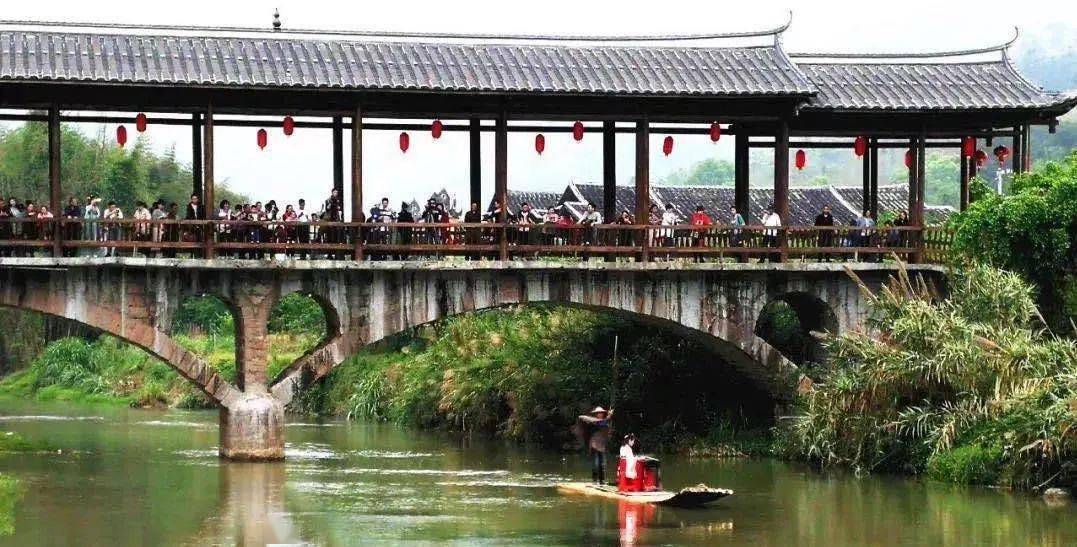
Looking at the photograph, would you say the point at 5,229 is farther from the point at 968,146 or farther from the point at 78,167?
the point at 78,167

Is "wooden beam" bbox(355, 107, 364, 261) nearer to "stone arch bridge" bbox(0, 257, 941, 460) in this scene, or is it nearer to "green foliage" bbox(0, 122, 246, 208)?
"stone arch bridge" bbox(0, 257, 941, 460)

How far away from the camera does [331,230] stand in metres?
26.9

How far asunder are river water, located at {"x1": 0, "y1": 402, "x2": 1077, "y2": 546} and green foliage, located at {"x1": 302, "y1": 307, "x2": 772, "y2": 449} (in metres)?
1.14

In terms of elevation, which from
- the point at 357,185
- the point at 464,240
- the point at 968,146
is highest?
the point at 968,146

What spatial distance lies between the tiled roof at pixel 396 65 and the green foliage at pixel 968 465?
6.03 m

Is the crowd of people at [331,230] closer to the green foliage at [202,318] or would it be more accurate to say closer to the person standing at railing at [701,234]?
the person standing at railing at [701,234]

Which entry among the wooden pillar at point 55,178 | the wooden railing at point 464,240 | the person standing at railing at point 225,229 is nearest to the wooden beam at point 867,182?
the wooden railing at point 464,240

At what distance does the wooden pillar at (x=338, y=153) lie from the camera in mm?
28484

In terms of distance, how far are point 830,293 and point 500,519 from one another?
939cm

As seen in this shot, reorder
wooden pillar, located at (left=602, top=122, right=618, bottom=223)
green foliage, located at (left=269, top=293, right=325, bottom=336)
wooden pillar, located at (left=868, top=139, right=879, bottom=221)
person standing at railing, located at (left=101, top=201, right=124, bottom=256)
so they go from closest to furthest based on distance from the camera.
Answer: person standing at railing, located at (left=101, top=201, right=124, bottom=256) < wooden pillar, located at (left=602, top=122, right=618, bottom=223) < wooden pillar, located at (left=868, top=139, right=879, bottom=221) < green foliage, located at (left=269, top=293, right=325, bottom=336)

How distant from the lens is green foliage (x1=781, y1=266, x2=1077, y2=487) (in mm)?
23531

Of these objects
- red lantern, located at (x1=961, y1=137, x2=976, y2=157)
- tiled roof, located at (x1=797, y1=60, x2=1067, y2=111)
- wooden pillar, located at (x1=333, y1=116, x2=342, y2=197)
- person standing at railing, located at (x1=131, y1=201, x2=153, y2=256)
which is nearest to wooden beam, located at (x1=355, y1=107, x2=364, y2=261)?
wooden pillar, located at (x1=333, y1=116, x2=342, y2=197)

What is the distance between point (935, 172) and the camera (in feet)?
329

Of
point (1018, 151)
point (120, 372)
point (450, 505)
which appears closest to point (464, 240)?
point (450, 505)
